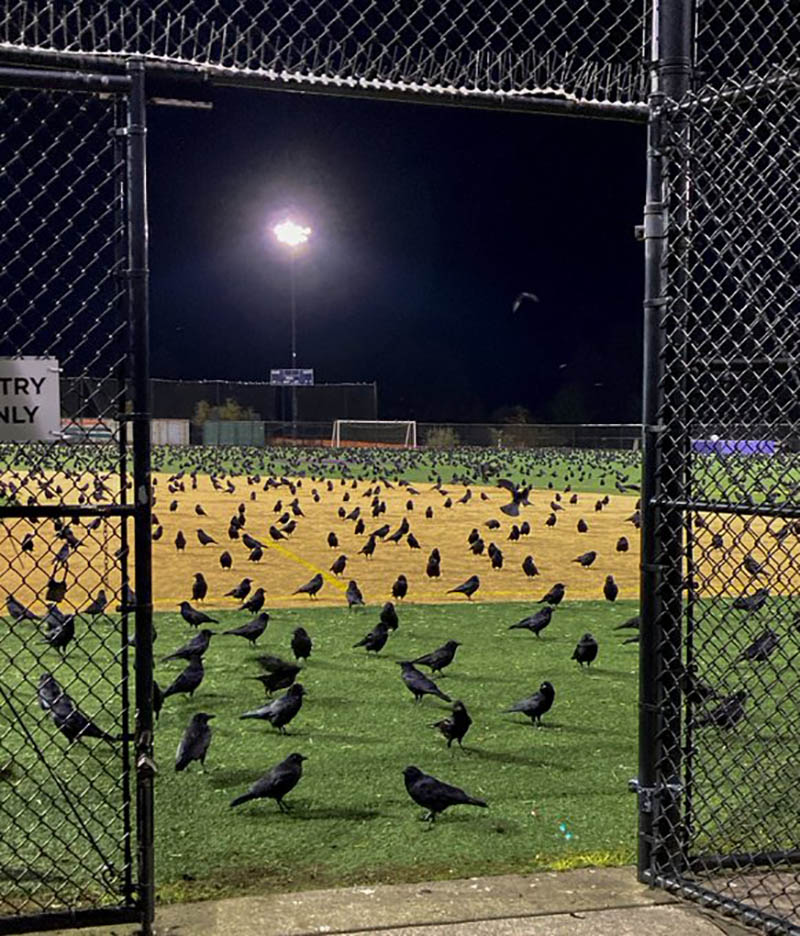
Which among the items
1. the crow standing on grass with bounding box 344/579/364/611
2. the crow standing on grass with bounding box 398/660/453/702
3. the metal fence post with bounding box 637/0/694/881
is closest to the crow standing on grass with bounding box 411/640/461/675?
the crow standing on grass with bounding box 398/660/453/702

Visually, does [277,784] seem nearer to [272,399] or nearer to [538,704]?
[538,704]

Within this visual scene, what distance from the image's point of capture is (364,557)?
56.4ft

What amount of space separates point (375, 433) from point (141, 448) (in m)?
75.5

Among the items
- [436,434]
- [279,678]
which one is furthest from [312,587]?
[436,434]

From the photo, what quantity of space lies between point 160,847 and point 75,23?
3.51 m

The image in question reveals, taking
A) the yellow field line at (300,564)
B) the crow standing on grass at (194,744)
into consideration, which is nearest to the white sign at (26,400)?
the crow standing on grass at (194,744)

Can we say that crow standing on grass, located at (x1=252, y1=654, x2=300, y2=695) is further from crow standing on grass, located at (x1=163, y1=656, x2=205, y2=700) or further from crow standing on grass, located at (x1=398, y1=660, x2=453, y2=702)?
crow standing on grass, located at (x1=398, y1=660, x2=453, y2=702)

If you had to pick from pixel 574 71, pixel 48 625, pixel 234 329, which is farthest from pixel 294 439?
pixel 574 71

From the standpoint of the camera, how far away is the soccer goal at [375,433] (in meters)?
78.0

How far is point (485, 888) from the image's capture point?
448cm

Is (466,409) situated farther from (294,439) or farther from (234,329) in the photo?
(294,439)

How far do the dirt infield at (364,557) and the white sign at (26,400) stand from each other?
10.6 ft

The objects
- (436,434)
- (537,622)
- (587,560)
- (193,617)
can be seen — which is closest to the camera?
(537,622)

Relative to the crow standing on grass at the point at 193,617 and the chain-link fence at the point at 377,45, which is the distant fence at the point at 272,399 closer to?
the crow standing on grass at the point at 193,617
